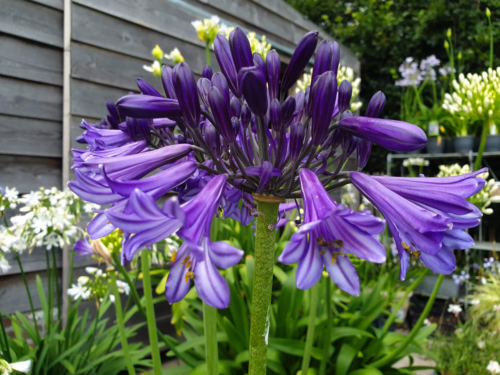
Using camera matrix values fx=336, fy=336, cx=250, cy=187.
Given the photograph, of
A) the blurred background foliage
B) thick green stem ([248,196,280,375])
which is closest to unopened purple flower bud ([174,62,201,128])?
thick green stem ([248,196,280,375])

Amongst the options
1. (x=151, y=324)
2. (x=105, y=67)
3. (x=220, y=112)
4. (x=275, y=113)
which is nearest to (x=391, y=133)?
(x=275, y=113)

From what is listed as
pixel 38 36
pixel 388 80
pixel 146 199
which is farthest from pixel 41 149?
pixel 388 80

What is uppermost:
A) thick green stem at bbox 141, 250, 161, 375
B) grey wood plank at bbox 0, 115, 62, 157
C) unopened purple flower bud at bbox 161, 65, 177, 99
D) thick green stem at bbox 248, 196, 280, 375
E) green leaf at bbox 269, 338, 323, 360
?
grey wood plank at bbox 0, 115, 62, 157

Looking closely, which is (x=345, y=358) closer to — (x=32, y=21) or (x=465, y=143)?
(x=32, y=21)

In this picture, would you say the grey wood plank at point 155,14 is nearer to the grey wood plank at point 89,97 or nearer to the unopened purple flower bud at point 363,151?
the grey wood plank at point 89,97

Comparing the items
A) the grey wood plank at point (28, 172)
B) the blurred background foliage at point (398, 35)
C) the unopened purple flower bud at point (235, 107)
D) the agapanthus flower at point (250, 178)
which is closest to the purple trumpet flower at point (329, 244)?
the agapanthus flower at point (250, 178)

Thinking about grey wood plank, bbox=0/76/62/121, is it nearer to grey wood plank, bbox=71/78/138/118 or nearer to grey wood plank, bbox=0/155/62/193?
grey wood plank, bbox=71/78/138/118
